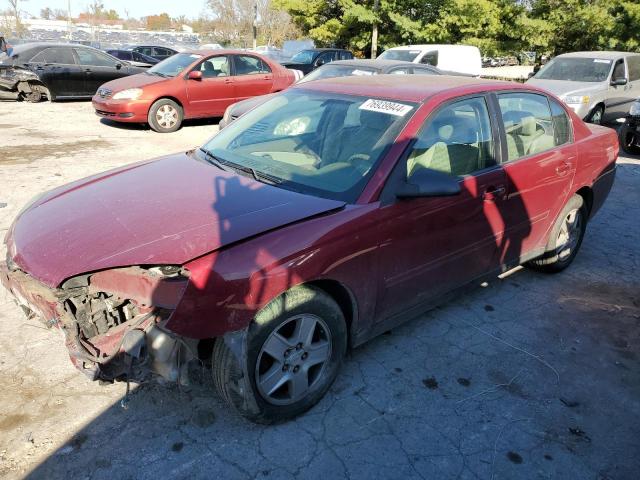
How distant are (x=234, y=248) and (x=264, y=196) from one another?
517 mm

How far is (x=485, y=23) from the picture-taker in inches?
872

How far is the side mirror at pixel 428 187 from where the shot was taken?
2.84 metres

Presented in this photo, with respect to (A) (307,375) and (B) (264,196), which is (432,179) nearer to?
(B) (264,196)

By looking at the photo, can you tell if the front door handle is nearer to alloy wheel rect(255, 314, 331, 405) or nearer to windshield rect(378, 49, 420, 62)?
alloy wheel rect(255, 314, 331, 405)

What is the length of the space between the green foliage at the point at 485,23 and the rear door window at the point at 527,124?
1866 centimetres

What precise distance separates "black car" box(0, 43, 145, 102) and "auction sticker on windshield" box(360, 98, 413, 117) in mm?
11910

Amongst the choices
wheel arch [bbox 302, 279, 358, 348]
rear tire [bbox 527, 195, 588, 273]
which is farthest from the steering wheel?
rear tire [bbox 527, 195, 588, 273]

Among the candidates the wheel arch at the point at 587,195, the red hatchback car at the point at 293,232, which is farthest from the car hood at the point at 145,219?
the wheel arch at the point at 587,195

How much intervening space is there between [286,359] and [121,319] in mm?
819

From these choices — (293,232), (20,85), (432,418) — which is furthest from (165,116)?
(432,418)

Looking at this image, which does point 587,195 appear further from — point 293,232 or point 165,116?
point 165,116

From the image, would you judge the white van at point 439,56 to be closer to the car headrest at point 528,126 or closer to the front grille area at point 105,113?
the front grille area at point 105,113

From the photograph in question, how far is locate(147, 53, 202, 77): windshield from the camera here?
10664mm

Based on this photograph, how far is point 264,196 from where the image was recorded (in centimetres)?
280
